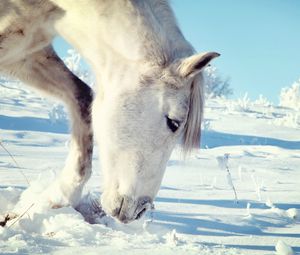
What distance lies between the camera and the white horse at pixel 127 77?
2502 mm

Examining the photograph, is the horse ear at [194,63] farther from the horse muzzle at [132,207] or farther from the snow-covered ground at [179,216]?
the horse muzzle at [132,207]

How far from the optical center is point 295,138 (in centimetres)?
1542

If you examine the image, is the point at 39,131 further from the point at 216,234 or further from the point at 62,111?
the point at 216,234

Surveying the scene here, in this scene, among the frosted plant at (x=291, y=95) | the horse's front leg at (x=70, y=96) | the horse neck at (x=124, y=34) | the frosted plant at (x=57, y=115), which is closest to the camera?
the horse neck at (x=124, y=34)

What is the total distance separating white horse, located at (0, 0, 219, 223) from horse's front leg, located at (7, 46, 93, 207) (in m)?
0.10

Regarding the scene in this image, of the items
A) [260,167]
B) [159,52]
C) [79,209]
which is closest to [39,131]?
[260,167]

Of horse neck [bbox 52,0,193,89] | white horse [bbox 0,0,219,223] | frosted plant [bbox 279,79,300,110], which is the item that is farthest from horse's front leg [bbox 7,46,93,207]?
frosted plant [bbox 279,79,300,110]

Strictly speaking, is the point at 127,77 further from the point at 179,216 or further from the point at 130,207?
the point at 179,216

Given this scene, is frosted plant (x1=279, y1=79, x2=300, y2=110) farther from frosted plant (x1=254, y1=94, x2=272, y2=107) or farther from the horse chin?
the horse chin

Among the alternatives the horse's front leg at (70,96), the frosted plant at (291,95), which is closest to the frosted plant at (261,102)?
the frosted plant at (291,95)

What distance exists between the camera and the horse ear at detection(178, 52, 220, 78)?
236 centimetres

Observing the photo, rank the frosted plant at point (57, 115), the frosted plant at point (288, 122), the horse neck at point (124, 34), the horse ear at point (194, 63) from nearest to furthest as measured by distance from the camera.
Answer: the horse ear at point (194, 63) → the horse neck at point (124, 34) → the frosted plant at point (57, 115) → the frosted plant at point (288, 122)

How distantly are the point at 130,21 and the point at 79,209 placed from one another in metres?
1.31

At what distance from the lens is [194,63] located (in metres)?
2.42
